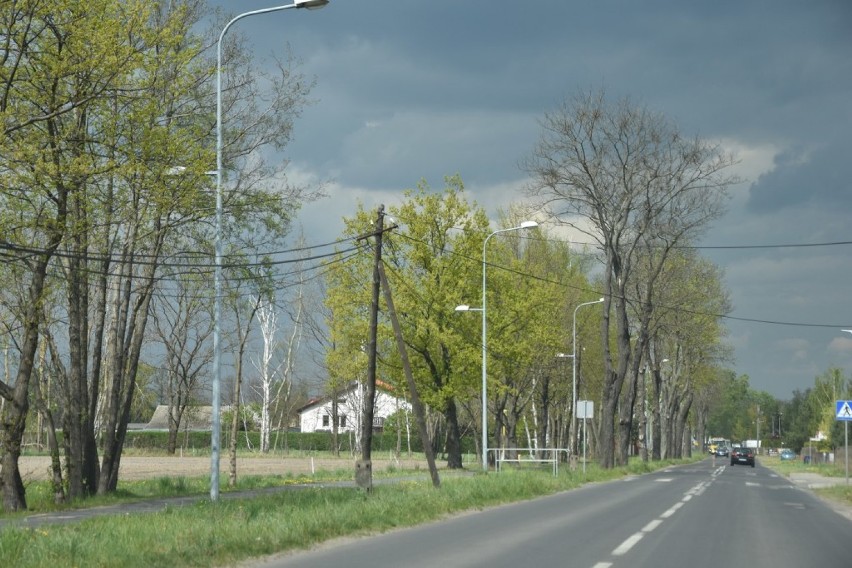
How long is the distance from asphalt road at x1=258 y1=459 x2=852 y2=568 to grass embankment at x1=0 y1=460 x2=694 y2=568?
1.55 ft

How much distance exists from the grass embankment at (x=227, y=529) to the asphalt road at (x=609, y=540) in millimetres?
471

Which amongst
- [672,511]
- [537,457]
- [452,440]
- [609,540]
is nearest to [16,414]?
[609,540]

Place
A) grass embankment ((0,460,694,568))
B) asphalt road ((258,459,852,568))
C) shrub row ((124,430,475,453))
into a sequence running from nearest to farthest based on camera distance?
grass embankment ((0,460,694,568))
asphalt road ((258,459,852,568))
shrub row ((124,430,475,453))

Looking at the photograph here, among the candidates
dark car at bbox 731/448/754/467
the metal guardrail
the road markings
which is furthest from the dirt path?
dark car at bbox 731/448/754/467

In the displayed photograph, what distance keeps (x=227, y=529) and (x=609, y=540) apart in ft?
18.2

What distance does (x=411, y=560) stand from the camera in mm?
11938

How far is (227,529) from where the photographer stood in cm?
1340

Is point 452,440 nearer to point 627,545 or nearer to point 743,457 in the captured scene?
point 627,545

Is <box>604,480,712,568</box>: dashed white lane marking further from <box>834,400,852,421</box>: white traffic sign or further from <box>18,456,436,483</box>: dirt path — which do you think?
<box>18,456,436,483</box>: dirt path

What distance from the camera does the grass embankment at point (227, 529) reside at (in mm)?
11094

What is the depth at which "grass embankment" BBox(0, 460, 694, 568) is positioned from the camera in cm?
1109

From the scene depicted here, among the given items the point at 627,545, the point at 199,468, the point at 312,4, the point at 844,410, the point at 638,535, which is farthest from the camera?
the point at 199,468

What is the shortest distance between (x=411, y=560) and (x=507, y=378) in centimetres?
4601

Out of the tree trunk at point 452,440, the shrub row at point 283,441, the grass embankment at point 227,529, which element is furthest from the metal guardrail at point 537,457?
the shrub row at point 283,441
